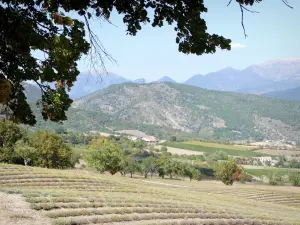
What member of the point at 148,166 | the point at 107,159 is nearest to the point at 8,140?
the point at 107,159

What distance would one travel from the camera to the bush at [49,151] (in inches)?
2569

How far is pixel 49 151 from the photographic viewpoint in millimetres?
65312

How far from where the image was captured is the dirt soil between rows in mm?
10039

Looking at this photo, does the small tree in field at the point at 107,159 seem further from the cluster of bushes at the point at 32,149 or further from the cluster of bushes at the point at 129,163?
Answer: the cluster of bushes at the point at 32,149

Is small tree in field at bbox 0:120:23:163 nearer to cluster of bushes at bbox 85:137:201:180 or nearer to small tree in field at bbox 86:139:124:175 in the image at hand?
cluster of bushes at bbox 85:137:201:180

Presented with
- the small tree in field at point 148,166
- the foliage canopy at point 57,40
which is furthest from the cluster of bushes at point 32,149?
the foliage canopy at point 57,40

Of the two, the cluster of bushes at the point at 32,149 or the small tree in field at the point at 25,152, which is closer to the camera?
the cluster of bushes at the point at 32,149

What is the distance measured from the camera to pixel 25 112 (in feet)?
20.1

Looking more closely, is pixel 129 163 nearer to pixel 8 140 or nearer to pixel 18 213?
pixel 8 140

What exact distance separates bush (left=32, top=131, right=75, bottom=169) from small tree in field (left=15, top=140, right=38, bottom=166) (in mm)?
1704

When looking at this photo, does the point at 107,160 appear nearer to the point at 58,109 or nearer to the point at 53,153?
the point at 53,153

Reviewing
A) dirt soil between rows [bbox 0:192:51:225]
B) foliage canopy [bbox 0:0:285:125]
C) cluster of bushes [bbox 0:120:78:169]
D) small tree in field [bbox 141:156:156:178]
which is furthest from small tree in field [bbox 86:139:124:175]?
foliage canopy [bbox 0:0:285:125]

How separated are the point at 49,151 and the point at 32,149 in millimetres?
4188

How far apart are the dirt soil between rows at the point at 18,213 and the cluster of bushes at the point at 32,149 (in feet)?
166
